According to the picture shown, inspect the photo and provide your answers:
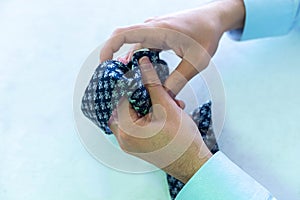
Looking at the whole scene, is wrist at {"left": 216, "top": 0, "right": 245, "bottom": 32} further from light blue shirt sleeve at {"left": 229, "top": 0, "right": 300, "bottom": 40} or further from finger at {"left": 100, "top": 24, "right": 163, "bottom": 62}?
finger at {"left": 100, "top": 24, "right": 163, "bottom": 62}

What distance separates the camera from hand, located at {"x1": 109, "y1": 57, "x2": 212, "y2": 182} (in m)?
0.55

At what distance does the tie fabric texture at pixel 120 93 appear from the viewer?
22.0 inches

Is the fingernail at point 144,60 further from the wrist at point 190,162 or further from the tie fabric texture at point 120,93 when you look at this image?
the wrist at point 190,162

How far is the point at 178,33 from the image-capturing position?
644mm

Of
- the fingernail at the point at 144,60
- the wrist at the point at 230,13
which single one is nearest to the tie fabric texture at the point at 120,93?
the fingernail at the point at 144,60

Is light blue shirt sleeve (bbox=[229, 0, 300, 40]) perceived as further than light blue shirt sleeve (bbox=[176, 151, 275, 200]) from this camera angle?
Yes

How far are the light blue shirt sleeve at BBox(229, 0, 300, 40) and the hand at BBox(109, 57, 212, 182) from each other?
0.76ft

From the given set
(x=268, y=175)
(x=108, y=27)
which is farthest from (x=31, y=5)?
(x=268, y=175)

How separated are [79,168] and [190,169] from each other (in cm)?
16

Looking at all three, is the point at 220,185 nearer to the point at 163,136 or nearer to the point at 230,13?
the point at 163,136

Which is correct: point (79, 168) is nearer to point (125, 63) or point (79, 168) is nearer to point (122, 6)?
point (125, 63)

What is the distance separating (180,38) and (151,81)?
0.10m

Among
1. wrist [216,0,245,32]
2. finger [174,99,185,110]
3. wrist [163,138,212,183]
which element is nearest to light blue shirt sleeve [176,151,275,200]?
wrist [163,138,212,183]

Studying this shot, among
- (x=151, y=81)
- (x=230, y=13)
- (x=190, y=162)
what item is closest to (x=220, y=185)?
(x=190, y=162)
